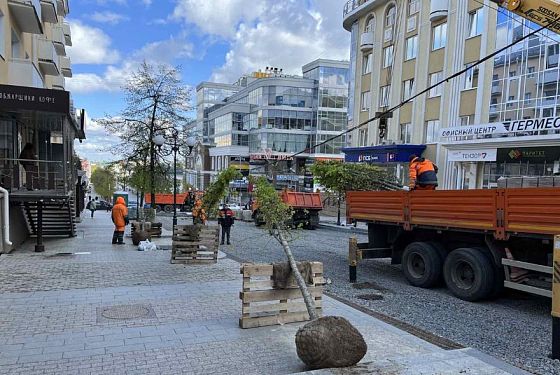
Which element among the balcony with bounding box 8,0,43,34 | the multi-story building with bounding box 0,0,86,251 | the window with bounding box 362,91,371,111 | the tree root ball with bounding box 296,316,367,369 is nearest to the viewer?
the tree root ball with bounding box 296,316,367,369

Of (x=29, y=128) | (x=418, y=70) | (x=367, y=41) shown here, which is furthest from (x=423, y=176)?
(x=367, y=41)

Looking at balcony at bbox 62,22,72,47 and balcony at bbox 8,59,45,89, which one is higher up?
balcony at bbox 62,22,72,47

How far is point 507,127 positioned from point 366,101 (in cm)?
1549

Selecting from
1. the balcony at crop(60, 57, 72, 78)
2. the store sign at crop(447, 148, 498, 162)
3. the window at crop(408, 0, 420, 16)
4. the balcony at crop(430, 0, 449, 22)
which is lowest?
the store sign at crop(447, 148, 498, 162)

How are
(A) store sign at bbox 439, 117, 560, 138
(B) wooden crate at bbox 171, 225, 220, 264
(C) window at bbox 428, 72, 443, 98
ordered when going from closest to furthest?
(B) wooden crate at bbox 171, 225, 220, 264
(A) store sign at bbox 439, 117, 560, 138
(C) window at bbox 428, 72, 443, 98

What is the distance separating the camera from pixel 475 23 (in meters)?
25.8

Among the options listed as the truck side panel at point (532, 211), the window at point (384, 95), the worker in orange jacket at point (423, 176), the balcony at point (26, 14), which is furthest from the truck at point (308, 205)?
the truck side panel at point (532, 211)

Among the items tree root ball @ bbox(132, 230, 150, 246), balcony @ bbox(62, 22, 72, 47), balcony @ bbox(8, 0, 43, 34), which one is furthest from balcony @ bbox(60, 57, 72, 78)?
tree root ball @ bbox(132, 230, 150, 246)

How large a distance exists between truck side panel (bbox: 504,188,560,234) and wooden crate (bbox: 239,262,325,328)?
3.46 metres

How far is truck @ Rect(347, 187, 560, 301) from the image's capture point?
24.0ft

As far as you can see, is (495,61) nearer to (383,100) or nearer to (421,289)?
(383,100)

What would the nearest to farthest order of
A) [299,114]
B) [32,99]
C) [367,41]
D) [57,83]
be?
[32,99]
[57,83]
[367,41]
[299,114]

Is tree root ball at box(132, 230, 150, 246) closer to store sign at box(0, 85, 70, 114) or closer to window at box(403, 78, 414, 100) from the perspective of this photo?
store sign at box(0, 85, 70, 114)

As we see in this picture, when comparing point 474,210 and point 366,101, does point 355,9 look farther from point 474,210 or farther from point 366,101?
point 474,210
